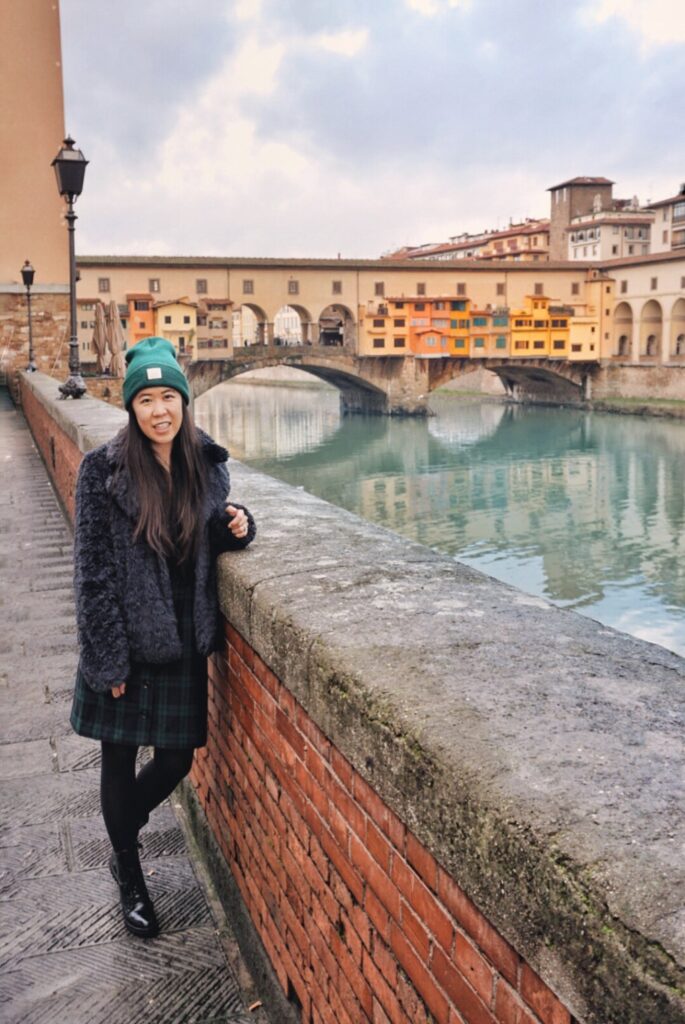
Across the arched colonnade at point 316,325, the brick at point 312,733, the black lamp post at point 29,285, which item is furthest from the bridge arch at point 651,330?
the brick at point 312,733

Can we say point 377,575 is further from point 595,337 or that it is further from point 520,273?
point 520,273

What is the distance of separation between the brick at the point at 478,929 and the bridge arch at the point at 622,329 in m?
50.6

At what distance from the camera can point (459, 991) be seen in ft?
3.80

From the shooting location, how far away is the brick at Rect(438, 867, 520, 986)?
1.05 metres

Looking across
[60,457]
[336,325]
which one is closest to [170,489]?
[60,457]

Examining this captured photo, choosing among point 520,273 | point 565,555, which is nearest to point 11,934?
point 565,555

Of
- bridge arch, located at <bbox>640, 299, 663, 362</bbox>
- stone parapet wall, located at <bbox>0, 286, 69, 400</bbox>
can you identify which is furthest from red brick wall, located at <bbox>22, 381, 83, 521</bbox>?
bridge arch, located at <bbox>640, 299, 663, 362</bbox>

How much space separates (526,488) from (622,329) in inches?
1141

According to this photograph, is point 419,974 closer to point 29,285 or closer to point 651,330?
point 29,285

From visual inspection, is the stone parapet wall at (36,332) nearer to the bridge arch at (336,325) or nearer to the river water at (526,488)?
the river water at (526,488)

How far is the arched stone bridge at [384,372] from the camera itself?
135ft

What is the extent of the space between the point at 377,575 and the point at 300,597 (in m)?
0.23

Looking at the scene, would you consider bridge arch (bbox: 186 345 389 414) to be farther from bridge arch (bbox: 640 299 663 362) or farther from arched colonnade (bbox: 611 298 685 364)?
bridge arch (bbox: 640 299 663 362)

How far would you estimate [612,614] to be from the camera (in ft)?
46.0
